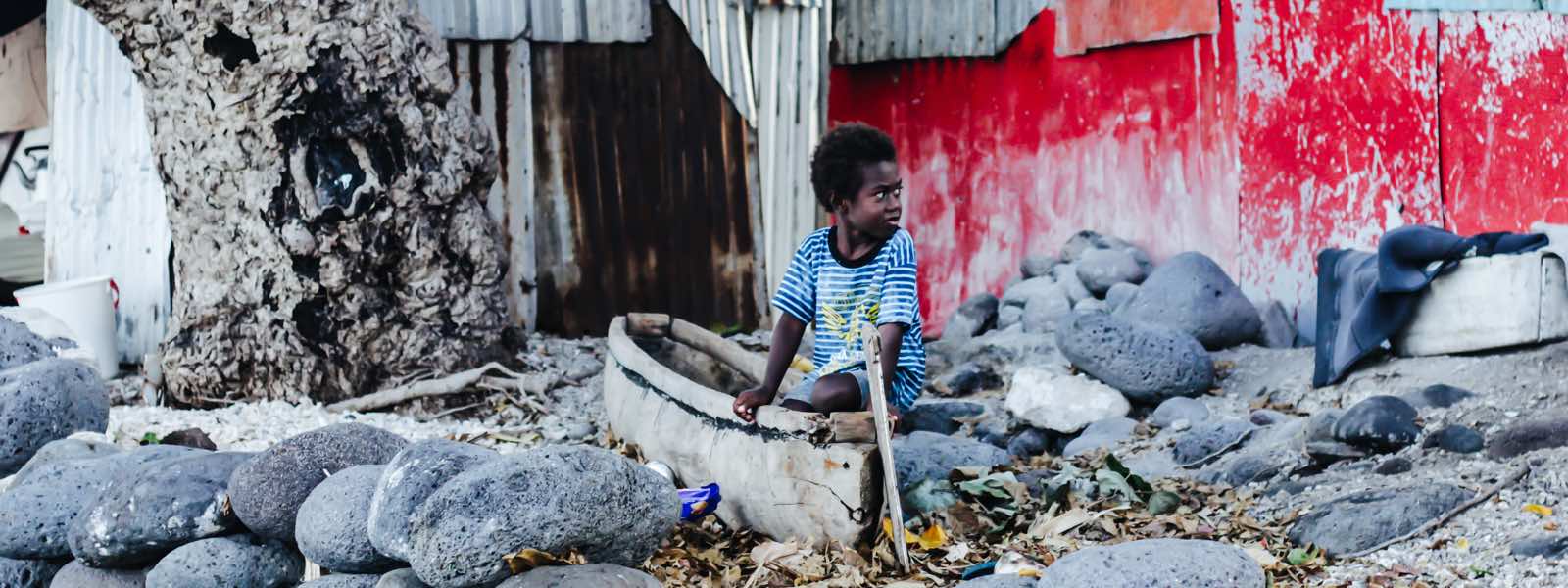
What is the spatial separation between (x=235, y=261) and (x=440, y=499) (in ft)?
13.1

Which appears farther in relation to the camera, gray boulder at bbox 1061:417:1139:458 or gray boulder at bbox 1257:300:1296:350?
gray boulder at bbox 1257:300:1296:350

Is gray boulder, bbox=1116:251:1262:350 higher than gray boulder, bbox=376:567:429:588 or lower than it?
higher

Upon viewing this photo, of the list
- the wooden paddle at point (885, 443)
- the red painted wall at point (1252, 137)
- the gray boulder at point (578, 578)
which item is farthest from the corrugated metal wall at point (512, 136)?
the gray boulder at point (578, 578)

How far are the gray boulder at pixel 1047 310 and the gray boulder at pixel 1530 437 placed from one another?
333cm

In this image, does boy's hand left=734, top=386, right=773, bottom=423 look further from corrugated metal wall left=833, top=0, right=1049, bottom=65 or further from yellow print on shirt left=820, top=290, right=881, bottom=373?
corrugated metal wall left=833, top=0, right=1049, bottom=65

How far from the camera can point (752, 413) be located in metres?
4.87

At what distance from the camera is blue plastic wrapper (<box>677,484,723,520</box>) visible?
4938 millimetres

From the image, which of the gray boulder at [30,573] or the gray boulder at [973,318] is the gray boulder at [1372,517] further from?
the gray boulder at [973,318]

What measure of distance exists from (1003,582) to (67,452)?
126 inches

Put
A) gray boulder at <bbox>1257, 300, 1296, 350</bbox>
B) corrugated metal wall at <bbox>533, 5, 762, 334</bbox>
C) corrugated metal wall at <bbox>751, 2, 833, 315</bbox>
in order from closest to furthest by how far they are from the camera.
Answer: gray boulder at <bbox>1257, 300, 1296, 350</bbox>, corrugated metal wall at <bbox>533, 5, 762, 334</bbox>, corrugated metal wall at <bbox>751, 2, 833, 315</bbox>

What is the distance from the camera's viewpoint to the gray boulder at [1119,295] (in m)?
7.98

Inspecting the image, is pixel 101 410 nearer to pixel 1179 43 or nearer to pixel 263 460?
pixel 263 460

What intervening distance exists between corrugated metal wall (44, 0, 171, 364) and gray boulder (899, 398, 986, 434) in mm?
4194

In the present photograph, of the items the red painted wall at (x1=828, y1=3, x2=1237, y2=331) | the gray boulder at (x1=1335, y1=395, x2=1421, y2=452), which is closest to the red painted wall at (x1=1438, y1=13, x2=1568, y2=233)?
the red painted wall at (x1=828, y1=3, x2=1237, y2=331)
